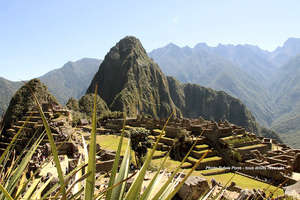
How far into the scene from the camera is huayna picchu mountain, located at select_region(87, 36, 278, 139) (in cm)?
13100

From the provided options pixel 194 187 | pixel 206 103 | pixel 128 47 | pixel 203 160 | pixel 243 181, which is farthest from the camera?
pixel 206 103

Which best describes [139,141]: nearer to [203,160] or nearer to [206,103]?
[203,160]

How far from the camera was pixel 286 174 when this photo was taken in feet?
56.4

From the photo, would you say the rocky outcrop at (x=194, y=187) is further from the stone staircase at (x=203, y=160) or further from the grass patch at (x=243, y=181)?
the stone staircase at (x=203, y=160)

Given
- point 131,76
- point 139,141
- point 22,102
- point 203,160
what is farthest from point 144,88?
point 139,141

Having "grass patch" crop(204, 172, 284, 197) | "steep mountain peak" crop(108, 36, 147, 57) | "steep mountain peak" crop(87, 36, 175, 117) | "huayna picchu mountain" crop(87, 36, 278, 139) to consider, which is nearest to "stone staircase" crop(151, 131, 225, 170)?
"grass patch" crop(204, 172, 284, 197)

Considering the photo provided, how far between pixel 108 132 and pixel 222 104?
152 m

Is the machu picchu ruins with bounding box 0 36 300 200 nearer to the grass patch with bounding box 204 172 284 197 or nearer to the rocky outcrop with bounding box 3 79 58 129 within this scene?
the grass patch with bounding box 204 172 284 197

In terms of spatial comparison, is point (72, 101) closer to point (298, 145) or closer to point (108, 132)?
point (108, 132)

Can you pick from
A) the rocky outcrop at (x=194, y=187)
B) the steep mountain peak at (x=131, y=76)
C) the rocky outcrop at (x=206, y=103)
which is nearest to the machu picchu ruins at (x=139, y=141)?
the rocky outcrop at (x=194, y=187)

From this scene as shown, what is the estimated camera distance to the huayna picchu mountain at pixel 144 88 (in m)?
131

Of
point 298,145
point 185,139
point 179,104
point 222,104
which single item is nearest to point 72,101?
point 185,139

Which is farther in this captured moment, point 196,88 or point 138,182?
point 196,88

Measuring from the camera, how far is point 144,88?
135000 mm
